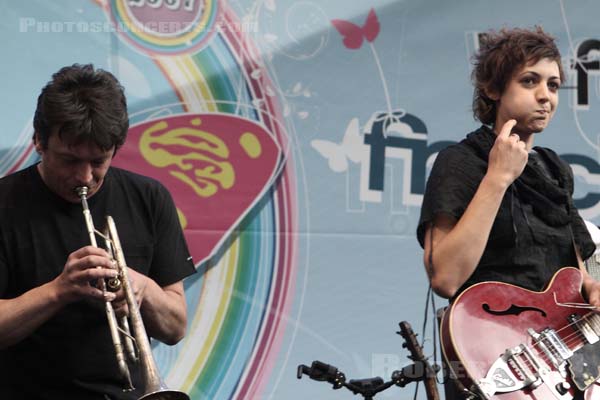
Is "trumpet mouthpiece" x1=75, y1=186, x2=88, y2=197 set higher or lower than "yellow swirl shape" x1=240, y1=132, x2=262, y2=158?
lower

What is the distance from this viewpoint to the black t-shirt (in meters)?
2.49

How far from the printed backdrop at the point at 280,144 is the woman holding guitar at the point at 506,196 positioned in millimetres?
1001

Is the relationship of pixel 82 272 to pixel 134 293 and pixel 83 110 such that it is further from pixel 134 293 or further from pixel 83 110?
pixel 83 110

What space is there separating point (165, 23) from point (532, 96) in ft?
5.03

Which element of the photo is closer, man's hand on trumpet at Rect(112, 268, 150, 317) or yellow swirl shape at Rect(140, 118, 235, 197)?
man's hand on trumpet at Rect(112, 268, 150, 317)

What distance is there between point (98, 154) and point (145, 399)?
0.58m

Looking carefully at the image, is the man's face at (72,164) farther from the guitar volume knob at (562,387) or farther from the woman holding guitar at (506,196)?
the guitar volume knob at (562,387)

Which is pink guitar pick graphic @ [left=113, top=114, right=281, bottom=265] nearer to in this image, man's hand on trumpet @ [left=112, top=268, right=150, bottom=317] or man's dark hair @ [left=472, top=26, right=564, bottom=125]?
man's dark hair @ [left=472, top=26, right=564, bottom=125]

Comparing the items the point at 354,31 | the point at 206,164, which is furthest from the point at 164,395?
the point at 354,31

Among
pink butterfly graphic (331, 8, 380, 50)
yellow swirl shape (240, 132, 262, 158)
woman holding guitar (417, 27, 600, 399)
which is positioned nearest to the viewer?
woman holding guitar (417, 27, 600, 399)

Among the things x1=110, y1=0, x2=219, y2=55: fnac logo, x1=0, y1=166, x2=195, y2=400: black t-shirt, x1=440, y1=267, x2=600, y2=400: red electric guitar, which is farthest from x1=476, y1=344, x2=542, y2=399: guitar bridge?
x1=110, y1=0, x2=219, y2=55: fnac logo

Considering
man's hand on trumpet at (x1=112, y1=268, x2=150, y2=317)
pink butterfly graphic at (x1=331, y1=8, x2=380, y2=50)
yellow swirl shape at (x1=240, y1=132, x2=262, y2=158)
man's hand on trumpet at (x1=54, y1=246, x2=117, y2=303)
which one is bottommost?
man's hand on trumpet at (x1=112, y1=268, x2=150, y2=317)

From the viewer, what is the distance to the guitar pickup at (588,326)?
2.79 m

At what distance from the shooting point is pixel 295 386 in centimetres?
386
